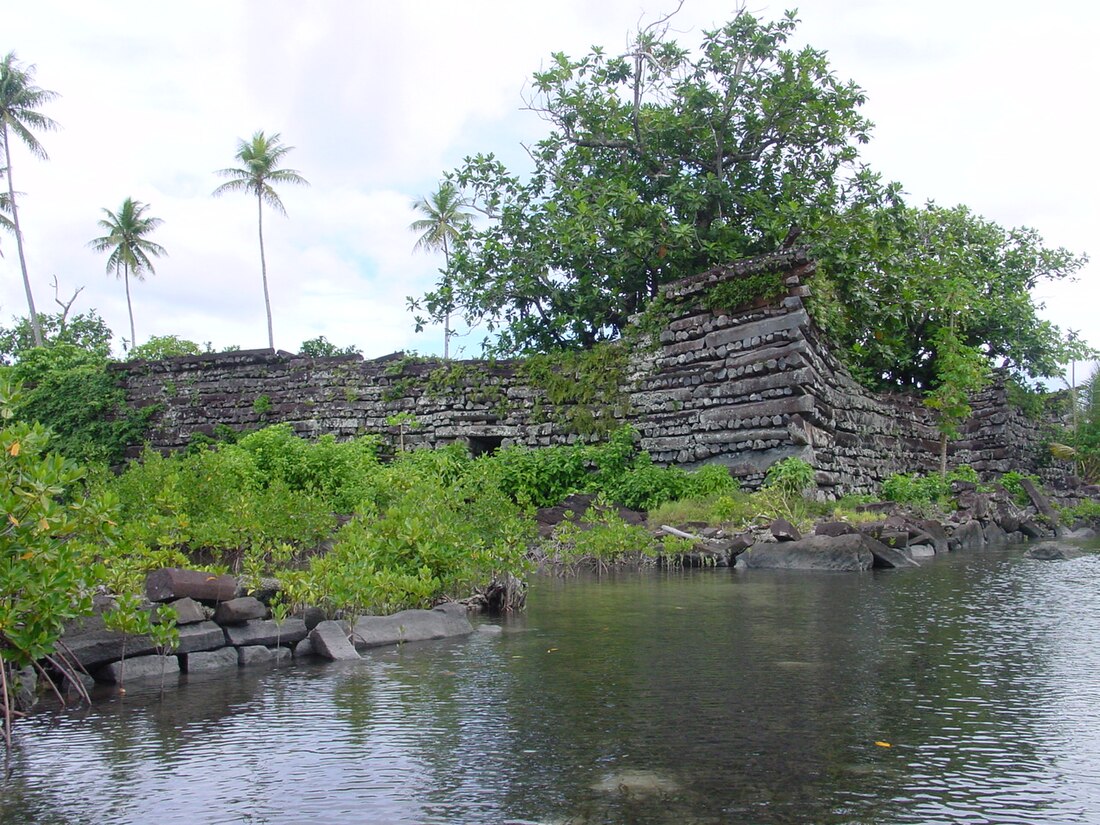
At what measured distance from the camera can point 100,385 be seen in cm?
2353

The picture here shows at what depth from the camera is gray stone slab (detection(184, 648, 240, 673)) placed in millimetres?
5820

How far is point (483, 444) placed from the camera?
20531mm

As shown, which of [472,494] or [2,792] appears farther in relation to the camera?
[472,494]

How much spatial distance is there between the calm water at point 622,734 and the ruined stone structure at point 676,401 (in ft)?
31.3

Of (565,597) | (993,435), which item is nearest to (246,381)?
(565,597)

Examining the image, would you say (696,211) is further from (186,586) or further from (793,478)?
(186,586)

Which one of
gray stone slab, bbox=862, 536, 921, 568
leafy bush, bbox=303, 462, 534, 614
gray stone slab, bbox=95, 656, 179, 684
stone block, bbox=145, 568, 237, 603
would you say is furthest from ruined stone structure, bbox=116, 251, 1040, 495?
A: gray stone slab, bbox=95, 656, 179, 684

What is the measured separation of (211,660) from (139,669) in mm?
435

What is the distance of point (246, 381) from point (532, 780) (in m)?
20.3

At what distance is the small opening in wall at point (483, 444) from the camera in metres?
20.2

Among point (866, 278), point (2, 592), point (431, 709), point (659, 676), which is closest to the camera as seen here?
point (2, 592)

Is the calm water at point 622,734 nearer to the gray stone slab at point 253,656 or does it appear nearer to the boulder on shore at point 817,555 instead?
the gray stone slab at point 253,656

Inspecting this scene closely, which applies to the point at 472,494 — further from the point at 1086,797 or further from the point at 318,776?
the point at 1086,797

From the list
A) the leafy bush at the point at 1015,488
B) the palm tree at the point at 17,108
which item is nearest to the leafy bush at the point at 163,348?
the palm tree at the point at 17,108
